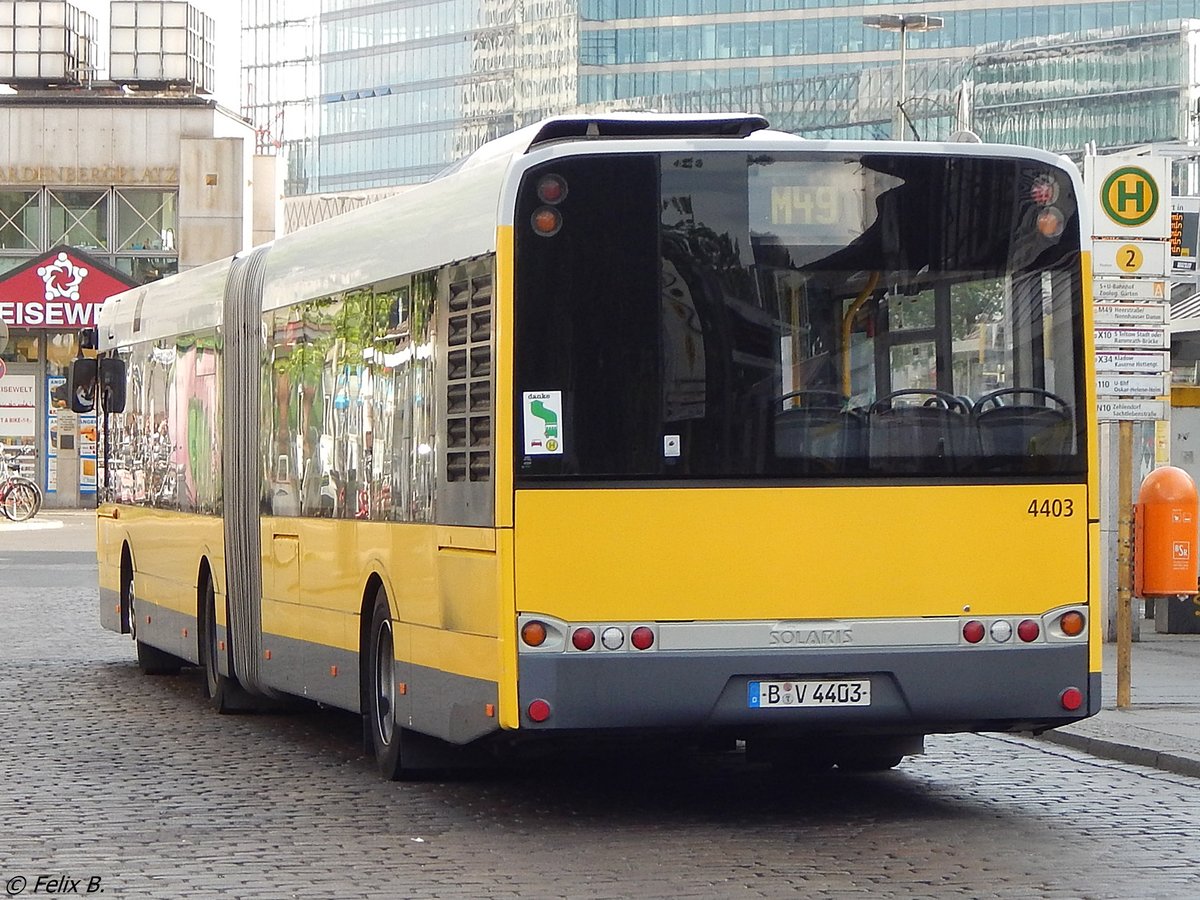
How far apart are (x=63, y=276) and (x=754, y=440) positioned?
45.9 metres

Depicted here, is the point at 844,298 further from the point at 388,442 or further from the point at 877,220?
the point at 388,442

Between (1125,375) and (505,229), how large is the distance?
572cm

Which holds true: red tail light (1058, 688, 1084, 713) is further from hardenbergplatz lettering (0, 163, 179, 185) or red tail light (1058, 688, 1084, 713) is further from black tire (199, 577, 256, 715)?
hardenbergplatz lettering (0, 163, 179, 185)

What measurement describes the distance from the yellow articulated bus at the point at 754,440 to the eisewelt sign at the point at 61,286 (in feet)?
146

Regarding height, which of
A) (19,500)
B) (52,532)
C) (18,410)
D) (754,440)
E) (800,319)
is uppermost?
(18,410)

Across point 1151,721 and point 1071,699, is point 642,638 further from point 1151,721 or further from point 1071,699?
point 1151,721

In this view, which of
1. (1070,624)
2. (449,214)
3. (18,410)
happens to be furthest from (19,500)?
(1070,624)

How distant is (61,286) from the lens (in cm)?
5378

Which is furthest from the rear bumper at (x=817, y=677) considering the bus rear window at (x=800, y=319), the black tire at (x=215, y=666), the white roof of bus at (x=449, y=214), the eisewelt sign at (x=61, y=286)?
the eisewelt sign at (x=61, y=286)

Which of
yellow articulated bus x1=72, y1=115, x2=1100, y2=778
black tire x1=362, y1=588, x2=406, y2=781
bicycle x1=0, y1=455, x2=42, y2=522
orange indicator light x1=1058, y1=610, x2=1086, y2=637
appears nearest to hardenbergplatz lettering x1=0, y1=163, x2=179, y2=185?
bicycle x1=0, y1=455, x2=42, y2=522

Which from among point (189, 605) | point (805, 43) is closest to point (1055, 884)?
point (189, 605)

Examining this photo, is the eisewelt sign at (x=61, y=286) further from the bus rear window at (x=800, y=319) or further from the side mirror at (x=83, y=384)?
the bus rear window at (x=800, y=319)

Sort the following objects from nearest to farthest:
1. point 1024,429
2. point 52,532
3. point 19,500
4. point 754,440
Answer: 1. point 754,440
2. point 1024,429
3. point 52,532
4. point 19,500

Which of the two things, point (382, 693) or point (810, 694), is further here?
point (382, 693)
